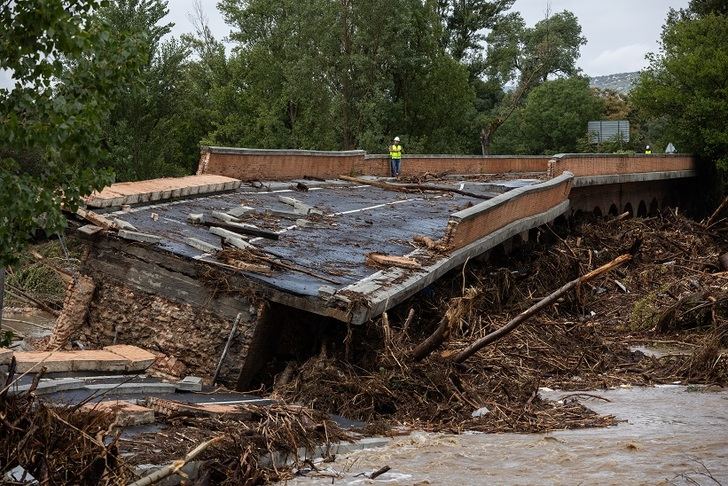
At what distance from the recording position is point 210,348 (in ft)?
43.7

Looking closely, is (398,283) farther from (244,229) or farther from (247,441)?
(247,441)

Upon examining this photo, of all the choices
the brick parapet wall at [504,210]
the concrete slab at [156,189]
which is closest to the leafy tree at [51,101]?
the concrete slab at [156,189]

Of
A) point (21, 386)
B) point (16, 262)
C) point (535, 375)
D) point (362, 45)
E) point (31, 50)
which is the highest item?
point (362, 45)

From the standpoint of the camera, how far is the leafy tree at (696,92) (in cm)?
5006

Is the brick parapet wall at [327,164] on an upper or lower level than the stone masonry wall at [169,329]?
upper

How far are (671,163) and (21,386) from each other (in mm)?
39104

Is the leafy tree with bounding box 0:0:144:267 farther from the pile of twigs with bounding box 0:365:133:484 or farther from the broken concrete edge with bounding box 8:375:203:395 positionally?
the broken concrete edge with bounding box 8:375:203:395

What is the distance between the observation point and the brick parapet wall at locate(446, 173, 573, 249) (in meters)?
17.7

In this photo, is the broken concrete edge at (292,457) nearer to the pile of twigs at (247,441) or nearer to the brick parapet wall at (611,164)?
the pile of twigs at (247,441)

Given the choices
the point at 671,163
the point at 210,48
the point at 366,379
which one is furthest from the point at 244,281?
the point at 210,48

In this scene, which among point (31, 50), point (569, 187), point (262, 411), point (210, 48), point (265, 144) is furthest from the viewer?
point (210, 48)

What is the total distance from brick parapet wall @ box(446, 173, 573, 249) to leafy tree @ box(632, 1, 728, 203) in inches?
921

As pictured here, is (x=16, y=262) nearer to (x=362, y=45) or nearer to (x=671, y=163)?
(x=671, y=163)

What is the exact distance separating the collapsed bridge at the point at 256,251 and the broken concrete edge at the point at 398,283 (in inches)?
1.0
